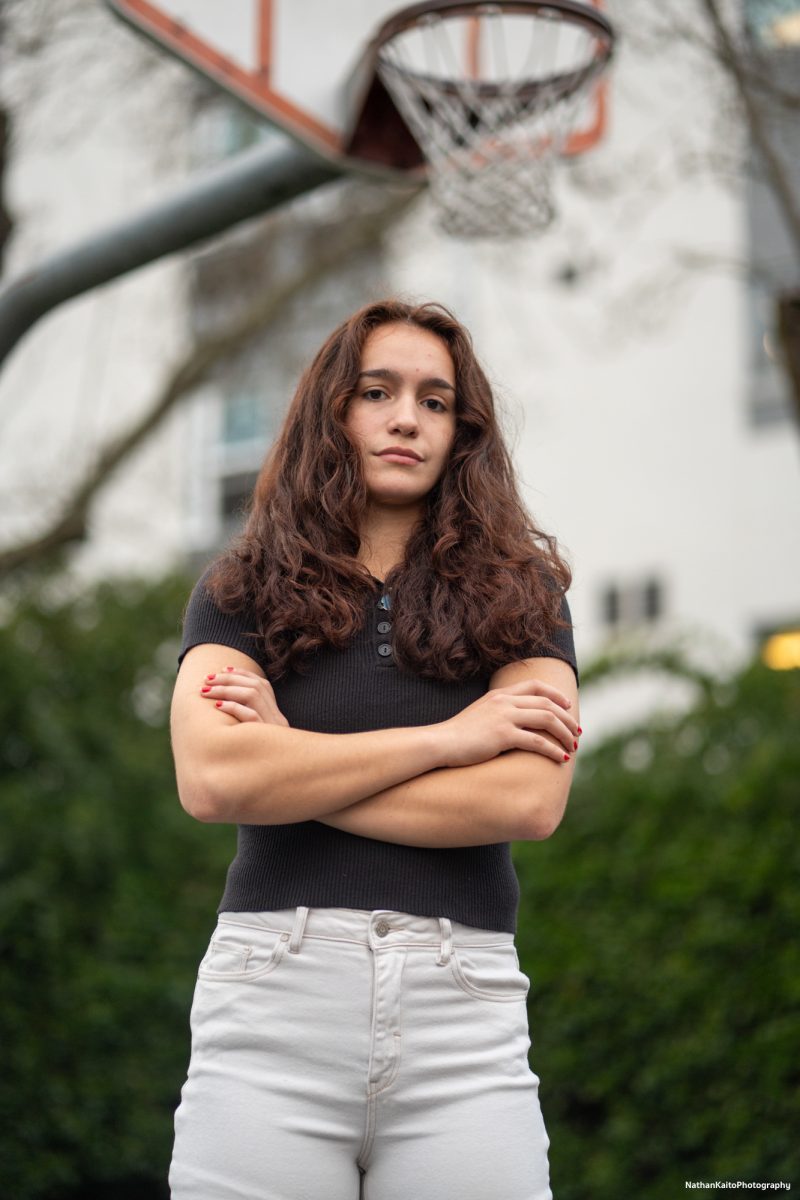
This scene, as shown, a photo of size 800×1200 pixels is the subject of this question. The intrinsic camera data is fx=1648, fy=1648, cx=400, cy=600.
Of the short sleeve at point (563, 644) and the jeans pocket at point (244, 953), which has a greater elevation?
the short sleeve at point (563, 644)

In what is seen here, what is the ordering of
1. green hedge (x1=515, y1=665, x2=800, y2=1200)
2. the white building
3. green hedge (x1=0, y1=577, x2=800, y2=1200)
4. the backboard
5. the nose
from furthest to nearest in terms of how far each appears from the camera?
the white building
green hedge (x1=0, y1=577, x2=800, y2=1200)
green hedge (x1=515, y1=665, x2=800, y2=1200)
the backboard
the nose

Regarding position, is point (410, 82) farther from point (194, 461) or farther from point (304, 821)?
point (194, 461)

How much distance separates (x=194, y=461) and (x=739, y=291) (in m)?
5.00

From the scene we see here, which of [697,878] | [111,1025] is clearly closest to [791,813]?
[697,878]

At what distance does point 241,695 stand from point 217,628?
0.55ft

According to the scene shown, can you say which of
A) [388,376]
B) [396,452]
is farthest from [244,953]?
[388,376]

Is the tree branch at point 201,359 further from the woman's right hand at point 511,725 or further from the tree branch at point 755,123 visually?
the woman's right hand at point 511,725

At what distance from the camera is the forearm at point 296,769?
249 cm

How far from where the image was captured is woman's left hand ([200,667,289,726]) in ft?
8.34

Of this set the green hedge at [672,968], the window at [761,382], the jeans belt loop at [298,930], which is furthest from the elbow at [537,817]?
the window at [761,382]

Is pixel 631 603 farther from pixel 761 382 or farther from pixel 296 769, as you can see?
pixel 296 769

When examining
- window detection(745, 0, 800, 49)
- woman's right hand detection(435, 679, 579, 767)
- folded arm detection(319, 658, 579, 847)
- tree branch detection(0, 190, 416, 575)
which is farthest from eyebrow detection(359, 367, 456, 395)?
tree branch detection(0, 190, 416, 575)

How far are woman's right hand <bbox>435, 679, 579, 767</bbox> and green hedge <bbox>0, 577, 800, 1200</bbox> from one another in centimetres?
409

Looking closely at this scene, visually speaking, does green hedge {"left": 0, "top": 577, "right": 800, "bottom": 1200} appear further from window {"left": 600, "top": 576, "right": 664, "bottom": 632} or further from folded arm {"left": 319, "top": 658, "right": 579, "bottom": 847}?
window {"left": 600, "top": 576, "right": 664, "bottom": 632}
